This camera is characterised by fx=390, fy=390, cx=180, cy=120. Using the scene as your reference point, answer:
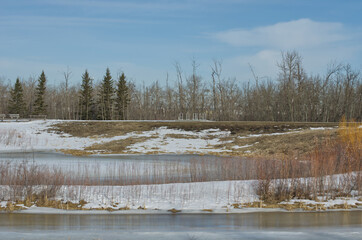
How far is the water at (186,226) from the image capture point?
9133mm

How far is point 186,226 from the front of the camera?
10180mm

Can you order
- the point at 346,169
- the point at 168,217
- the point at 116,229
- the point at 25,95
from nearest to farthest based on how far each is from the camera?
the point at 116,229 < the point at 168,217 < the point at 346,169 < the point at 25,95

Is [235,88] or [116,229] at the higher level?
[235,88]

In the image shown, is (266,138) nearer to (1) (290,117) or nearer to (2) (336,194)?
(2) (336,194)

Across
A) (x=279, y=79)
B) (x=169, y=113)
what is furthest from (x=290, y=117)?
(x=169, y=113)

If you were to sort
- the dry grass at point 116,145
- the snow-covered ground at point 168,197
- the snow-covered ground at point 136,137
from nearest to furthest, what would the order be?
the snow-covered ground at point 168,197 < the dry grass at point 116,145 < the snow-covered ground at point 136,137

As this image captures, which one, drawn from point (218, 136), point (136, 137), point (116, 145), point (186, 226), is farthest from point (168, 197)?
point (136, 137)

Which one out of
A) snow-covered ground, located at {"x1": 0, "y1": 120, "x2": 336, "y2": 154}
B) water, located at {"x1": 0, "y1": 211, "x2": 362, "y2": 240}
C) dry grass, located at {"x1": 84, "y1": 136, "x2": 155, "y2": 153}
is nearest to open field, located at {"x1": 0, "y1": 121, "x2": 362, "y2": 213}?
water, located at {"x1": 0, "y1": 211, "x2": 362, "y2": 240}

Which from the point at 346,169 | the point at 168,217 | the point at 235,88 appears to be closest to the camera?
the point at 168,217

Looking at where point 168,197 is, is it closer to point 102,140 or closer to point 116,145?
point 116,145

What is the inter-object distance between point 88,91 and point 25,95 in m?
28.4

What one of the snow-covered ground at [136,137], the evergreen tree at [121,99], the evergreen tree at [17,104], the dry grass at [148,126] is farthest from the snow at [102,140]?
the evergreen tree at [17,104]

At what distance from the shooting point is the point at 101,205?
12.2m

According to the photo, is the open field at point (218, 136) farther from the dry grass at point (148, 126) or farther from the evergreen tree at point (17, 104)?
the evergreen tree at point (17, 104)
